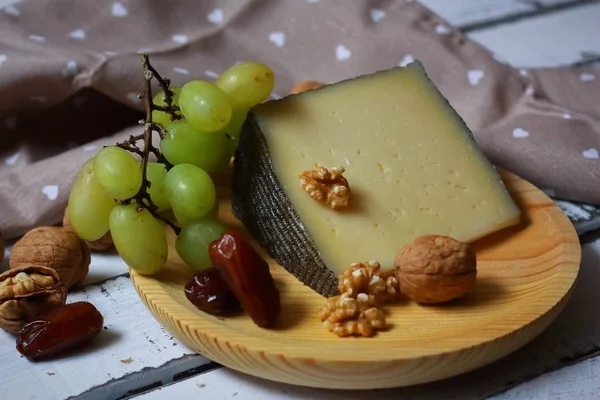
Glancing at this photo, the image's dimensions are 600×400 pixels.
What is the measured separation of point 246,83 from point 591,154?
0.63 metres

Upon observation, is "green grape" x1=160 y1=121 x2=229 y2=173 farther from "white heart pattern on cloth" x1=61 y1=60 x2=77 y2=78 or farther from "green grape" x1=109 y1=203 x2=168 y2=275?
"white heart pattern on cloth" x1=61 y1=60 x2=77 y2=78

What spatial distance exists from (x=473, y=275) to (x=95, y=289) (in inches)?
21.7

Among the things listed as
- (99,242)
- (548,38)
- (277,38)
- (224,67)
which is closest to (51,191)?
(99,242)

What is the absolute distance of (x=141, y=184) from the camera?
1.15m

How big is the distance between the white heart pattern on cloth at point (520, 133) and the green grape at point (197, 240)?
62 cm

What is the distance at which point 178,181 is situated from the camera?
118 centimetres

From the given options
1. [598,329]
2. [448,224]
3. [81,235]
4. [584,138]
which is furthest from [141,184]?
[584,138]

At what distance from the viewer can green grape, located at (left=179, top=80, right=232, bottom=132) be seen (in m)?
1.19

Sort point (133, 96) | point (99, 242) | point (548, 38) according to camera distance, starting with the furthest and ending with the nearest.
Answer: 1. point (548, 38)
2. point (133, 96)
3. point (99, 242)

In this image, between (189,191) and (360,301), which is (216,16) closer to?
(189,191)

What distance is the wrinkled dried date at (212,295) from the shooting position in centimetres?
107

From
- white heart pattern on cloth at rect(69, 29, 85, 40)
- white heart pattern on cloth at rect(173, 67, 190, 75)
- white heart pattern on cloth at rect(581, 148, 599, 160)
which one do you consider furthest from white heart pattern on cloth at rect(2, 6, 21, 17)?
white heart pattern on cloth at rect(581, 148, 599, 160)

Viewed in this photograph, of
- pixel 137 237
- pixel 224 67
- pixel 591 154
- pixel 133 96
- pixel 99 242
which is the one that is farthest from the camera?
pixel 224 67

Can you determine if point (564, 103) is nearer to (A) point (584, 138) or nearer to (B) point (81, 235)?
(A) point (584, 138)
